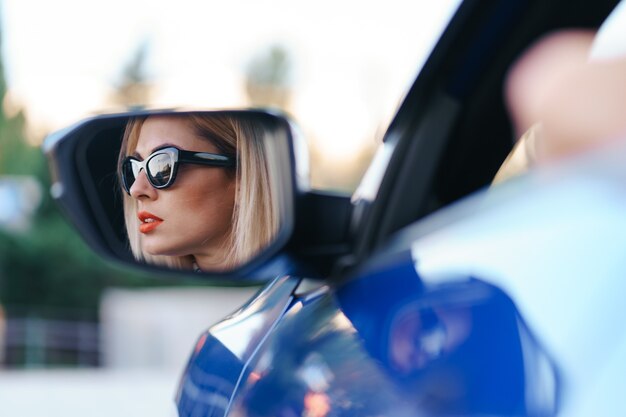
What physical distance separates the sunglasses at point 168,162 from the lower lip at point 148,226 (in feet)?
0.23

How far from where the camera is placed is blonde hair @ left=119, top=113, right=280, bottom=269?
1192 mm

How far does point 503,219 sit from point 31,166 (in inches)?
1145

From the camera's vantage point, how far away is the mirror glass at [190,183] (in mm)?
1167

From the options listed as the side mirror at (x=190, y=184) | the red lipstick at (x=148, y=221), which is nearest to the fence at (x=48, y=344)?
the side mirror at (x=190, y=184)

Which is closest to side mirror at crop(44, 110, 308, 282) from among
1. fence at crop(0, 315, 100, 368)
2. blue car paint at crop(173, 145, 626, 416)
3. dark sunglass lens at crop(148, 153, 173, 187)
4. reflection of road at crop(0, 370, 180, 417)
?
dark sunglass lens at crop(148, 153, 173, 187)

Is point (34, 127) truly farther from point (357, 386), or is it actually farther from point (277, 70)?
point (357, 386)

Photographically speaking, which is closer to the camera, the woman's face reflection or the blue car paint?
the blue car paint

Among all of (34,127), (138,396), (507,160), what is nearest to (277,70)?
(34,127)

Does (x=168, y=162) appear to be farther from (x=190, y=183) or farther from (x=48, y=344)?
(x=48, y=344)

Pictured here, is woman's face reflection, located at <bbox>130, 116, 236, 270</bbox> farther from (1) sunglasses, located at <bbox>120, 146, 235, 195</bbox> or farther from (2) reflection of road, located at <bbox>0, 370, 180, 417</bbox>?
(2) reflection of road, located at <bbox>0, 370, 180, 417</bbox>

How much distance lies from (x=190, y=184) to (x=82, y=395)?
12065mm

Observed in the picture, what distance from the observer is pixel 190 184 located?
1161 millimetres

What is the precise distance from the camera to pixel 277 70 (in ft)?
131

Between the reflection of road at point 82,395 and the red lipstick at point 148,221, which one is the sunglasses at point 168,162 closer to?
the red lipstick at point 148,221
